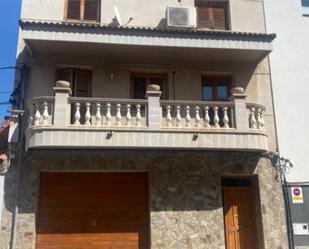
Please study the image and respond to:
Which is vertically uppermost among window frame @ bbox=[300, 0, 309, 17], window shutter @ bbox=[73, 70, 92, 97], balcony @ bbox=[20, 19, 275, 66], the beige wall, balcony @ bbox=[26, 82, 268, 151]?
window frame @ bbox=[300, 0, 309, 17]

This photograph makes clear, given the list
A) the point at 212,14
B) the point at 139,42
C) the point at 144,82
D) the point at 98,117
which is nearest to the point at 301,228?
the point at 144,82

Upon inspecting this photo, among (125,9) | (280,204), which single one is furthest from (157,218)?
(125,9)

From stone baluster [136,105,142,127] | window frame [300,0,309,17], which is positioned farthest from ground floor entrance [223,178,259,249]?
window frame [300,0,309,17]

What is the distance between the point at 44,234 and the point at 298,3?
10347 millimetres

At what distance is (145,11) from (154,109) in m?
3.72

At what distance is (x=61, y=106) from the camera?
329 inches

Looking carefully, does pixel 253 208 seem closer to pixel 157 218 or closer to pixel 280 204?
pixel 280 204

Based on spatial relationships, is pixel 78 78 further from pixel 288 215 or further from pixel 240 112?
pixel 288 215

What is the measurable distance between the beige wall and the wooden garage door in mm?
4629

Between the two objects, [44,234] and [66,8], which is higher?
[66,8]

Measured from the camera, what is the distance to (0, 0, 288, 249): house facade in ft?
A: 28.0

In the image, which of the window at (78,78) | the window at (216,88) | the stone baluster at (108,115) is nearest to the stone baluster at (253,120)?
the window at (216,88)

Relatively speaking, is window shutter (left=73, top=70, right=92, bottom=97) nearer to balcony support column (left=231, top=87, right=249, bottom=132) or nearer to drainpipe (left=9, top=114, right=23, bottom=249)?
drainpipe (left=9, top=114, right=23, bottom=249)

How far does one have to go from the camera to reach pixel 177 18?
1005cm
